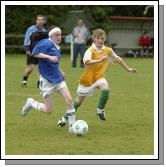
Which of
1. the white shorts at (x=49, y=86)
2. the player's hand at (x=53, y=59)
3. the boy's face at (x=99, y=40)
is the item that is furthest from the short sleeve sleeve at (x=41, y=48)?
→ the boy's face at (x=99, y=40)

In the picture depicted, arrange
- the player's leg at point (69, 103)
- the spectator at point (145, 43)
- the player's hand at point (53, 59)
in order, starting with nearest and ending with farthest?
the player's hand at point (53, 59), the player's leg at point (69, 103), the spectator at point (145, 43)

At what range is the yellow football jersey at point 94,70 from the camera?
11.8 m

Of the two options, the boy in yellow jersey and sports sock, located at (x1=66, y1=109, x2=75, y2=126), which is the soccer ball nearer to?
sports sock, located at (x1=66, y1=109, x2=75, y2=126)

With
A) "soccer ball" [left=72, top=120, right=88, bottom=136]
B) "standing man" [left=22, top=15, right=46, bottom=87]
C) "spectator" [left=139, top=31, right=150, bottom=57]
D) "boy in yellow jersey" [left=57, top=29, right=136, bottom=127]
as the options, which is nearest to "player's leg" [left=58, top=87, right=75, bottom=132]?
"soccer ball" [left=72, top=120, right=88, bottom=136]

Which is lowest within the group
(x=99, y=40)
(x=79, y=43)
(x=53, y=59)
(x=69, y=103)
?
(x=69, y=103)

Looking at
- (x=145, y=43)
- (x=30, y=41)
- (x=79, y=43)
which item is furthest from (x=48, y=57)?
(x=145, y=43)

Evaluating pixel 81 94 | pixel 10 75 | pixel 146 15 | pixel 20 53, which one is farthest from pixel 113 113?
pixel 146 15

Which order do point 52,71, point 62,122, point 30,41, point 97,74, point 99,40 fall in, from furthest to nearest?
point 30,41, point 97,74, point 99,40, point 62,122, point 52,71

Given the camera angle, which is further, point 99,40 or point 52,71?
point 99,40

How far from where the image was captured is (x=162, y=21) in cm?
1062

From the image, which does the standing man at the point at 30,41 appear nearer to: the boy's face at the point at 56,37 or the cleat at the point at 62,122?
the cleat at the point at 62,122

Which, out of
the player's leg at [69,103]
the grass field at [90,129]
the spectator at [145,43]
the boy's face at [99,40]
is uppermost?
the spectator at [145,43]

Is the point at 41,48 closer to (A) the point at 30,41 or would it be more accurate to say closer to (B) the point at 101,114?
(B) the point at 101,114

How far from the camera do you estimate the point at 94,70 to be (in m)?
12.0
